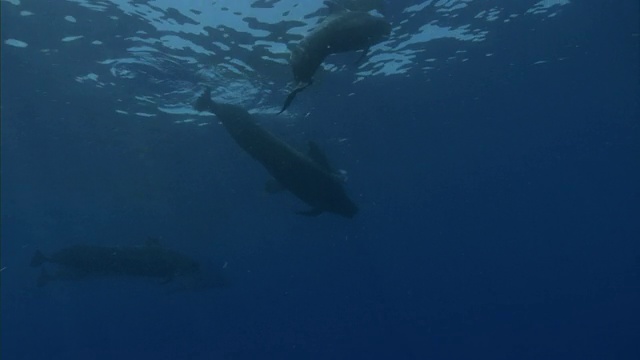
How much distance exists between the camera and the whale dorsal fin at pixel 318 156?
273 inches

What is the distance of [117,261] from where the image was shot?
43.9 ft

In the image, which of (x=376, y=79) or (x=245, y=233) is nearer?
(x=376, y=79)

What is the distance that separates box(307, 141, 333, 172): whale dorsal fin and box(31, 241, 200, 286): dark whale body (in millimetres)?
7582

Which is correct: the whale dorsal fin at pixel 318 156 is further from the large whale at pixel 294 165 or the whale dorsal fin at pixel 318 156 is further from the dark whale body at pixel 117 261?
the dark whale body at pixel 117 261

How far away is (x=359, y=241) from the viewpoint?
2547 inches

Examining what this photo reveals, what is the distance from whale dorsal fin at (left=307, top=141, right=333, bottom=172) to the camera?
6928mm

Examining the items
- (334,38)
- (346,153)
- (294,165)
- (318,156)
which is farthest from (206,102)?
(346,153)

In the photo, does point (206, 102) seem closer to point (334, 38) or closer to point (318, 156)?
point (318, 156)

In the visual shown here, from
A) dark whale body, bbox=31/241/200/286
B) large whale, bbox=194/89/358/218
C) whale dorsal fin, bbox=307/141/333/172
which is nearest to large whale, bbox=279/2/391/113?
whale dorsal fin, bbox=307/141/333/172

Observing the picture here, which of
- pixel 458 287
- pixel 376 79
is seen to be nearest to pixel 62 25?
pixel 376 79

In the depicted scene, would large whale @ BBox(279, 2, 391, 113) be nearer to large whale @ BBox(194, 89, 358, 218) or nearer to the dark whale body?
large whale @ BBox(194, 89, 358, 218)

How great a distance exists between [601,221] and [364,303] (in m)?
33.1

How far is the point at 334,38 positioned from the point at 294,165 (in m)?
1.81

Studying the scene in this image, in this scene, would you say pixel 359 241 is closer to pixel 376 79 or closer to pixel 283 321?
pixel 283 321
